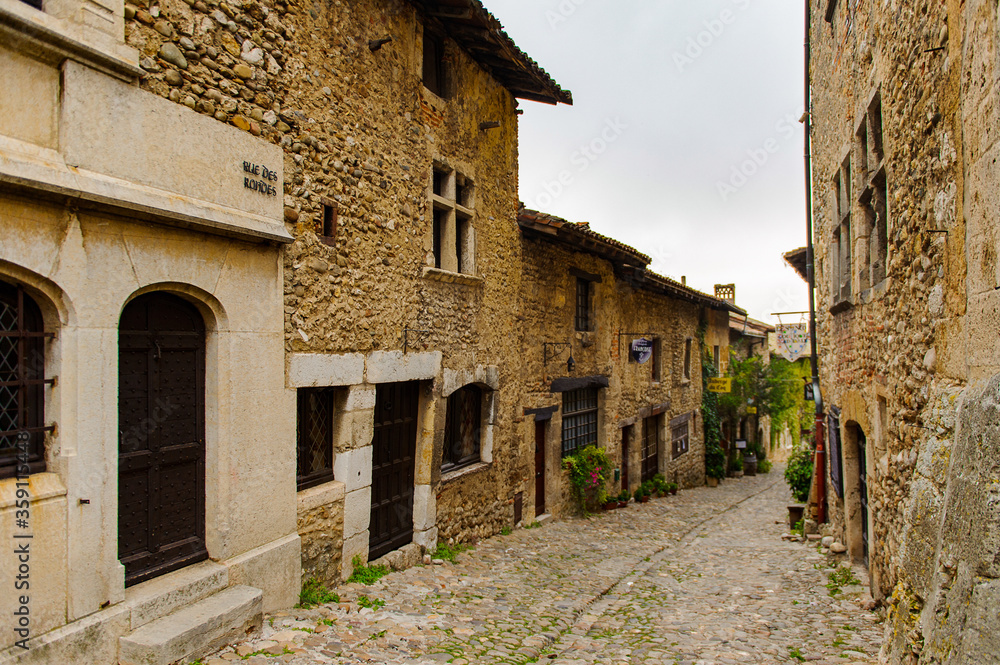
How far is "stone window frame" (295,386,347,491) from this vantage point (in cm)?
539

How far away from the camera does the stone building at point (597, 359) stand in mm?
9602

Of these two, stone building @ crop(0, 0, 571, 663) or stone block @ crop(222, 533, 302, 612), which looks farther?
stone block @ crop(222, 533, 302, 612)

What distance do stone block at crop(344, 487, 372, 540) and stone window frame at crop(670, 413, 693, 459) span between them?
1111 cm

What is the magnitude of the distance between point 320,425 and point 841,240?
6.49 metres

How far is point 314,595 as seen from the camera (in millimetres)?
5168

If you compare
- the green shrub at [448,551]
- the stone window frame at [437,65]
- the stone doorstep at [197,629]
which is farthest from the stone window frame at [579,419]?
the stone doorstep at [197,629]

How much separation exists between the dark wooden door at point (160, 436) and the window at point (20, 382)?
522mm

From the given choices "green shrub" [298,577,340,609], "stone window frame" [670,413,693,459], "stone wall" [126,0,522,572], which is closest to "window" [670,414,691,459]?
"stone window frame" [670,413,693,459]

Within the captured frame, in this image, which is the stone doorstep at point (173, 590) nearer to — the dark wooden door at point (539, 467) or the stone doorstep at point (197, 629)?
the stone doorstep at point (197, 629)

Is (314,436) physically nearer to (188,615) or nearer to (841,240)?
(188,615)

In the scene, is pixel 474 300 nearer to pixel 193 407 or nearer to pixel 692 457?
pixel 193 407

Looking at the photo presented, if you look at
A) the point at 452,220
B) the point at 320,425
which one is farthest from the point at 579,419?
the point at 320,425

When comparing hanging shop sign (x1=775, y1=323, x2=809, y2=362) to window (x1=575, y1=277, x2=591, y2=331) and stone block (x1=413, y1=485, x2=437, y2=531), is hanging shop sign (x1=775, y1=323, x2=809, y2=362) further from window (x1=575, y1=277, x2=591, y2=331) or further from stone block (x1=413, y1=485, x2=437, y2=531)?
stone block (x1=413, y1=485, x2=437, y2=531)

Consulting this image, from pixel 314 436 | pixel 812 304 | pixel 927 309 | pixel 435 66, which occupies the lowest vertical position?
pixel 314 436
